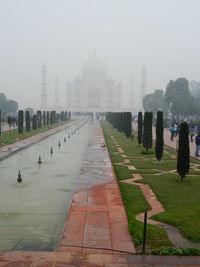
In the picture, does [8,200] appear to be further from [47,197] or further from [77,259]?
[77,259]

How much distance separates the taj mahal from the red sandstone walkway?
3444 inches

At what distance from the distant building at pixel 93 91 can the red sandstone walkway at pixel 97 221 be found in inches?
3451

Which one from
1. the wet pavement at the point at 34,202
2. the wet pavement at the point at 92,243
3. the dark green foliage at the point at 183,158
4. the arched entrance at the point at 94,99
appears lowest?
the wet pavement at the point at 34,202

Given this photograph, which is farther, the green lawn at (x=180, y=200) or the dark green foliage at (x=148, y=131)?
the dark green foliage at (x=148, y=131)

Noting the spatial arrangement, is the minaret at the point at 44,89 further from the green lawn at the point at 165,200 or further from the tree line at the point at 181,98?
the green lawn at the point at 165,200

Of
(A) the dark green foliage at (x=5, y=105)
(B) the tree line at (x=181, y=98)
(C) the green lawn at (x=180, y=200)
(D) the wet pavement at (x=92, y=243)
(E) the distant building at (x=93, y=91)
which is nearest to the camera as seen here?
(D) the wet pavement at (x=92, y=243)

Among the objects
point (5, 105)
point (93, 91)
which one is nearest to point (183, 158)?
point (5, 105)

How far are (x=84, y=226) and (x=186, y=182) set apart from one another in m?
4.70

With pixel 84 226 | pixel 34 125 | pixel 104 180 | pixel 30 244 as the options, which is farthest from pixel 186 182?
pixel 34 125

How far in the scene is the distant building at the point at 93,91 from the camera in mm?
97438

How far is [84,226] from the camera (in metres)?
5.55

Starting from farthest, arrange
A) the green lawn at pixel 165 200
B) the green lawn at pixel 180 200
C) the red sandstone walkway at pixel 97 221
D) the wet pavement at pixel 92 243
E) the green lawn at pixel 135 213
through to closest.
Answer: the green lawn at pixel 180 200
the green lawn at pixel 165 200
the green lawn at pixel 135 213
the red sandstone walkway at pixel 97 221
the wet pavement at pixel 92 243

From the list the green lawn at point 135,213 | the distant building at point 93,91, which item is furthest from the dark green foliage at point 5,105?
the green lawn at point 135,213

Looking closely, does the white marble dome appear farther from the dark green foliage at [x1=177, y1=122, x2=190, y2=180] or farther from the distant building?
the dark green foliage at [x1=177, y1=122, x2=190, y2=180]
